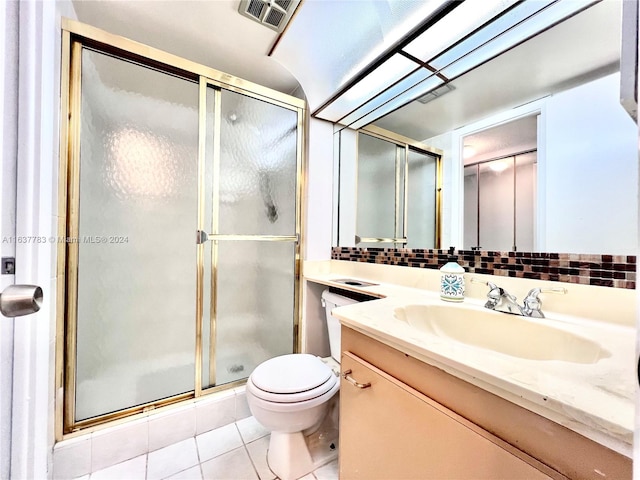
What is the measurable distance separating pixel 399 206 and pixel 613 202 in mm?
863

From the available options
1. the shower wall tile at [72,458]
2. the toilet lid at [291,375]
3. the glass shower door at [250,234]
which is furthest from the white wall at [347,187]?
the shower wall tile at [72,458]

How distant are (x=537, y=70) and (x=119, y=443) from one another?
237 centimetres

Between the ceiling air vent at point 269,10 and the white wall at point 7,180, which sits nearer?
the white wall at point 7,180

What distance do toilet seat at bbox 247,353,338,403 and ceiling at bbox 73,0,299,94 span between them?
171 cm

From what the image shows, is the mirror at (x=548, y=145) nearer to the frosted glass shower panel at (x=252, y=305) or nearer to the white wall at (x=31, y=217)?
the frosted glass shower panel at (x=252, y=305)

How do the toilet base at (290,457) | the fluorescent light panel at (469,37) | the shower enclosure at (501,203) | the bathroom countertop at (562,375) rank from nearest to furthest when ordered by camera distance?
the bathroom countertop at (562,375) < the fluorescent light panel at (469,37) < the shower enclosure at (501,203) < the toilet base at (290,457)

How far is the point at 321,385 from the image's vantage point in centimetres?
108

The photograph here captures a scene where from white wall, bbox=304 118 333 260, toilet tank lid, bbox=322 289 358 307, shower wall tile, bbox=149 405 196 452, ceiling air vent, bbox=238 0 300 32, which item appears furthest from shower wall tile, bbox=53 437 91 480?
ceiling air vent, bbox=238 0 300 32

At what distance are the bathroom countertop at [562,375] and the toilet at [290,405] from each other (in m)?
0.49

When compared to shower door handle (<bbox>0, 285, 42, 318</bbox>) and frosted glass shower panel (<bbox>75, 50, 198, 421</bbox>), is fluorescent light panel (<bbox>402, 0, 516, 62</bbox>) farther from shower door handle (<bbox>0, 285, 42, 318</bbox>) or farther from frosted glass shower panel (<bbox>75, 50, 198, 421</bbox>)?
shower door handle (<bbox>0, 285, 42, 318</bbox>)

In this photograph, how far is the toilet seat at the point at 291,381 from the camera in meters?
1.02

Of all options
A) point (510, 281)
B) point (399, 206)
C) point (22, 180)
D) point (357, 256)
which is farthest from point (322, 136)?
point (22, 180)

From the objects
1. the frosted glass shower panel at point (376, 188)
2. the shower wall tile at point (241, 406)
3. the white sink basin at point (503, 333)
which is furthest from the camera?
the frosted glass shower panel at point (376, 188)

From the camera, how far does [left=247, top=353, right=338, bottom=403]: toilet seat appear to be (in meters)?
1.02
